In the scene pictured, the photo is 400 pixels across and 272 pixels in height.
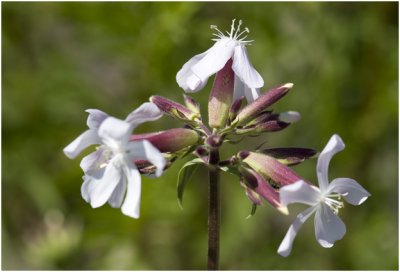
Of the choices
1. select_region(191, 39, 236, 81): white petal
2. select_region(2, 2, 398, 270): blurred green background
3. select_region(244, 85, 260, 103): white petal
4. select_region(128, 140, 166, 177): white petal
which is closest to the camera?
select_region(128, 140, 166, 177): white petal

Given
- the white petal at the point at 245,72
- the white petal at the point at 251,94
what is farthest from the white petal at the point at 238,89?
the white petal at the point at 245,72

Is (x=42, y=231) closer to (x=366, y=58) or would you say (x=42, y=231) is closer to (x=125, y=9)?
(x=125, y=9)

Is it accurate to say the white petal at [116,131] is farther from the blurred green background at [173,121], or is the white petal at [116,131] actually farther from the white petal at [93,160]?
the blurred green background at [173,121]

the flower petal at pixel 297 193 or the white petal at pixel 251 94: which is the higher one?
the white petal at pixel 251 94

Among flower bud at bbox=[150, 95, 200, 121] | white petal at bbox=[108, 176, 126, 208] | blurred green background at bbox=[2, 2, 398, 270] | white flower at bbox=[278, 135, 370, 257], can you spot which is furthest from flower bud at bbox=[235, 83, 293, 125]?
blurred green background at bbox=[2, 2, 398, 270]

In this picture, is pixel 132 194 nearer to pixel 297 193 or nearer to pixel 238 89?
pixel 297 193

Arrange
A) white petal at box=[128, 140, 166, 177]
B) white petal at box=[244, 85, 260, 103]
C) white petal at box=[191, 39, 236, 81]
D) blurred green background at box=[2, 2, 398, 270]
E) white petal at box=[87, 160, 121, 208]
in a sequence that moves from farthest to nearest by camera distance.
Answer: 1. blurred green background at box=[2, 2, 398, 270]
2. white petal at box=[244, 85, 260, 103]
3. white petal at box=[191, 39, 236, 81]
4. white petal at box=[87, 160, 121, 208]
5. white petal at box=[128, 140, 166, 177]

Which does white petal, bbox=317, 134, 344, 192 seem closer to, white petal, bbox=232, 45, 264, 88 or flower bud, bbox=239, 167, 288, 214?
flower bud, bbox=239, 167, 288, 214
